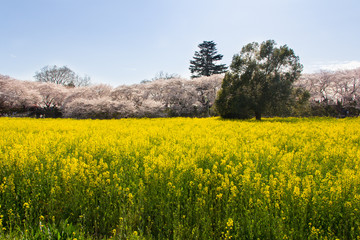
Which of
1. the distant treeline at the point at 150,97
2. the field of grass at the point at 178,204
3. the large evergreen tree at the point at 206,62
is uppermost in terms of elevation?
the large evergreen tree at the point at 206,62

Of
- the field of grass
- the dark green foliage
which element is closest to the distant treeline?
the dark green foliage

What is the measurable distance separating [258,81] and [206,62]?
122 feet

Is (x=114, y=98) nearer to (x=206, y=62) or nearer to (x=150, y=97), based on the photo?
(x=150, y=97)

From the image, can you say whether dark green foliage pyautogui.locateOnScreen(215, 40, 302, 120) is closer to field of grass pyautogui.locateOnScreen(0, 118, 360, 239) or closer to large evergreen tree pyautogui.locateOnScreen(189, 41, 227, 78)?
field of grass pyautogui.locateOnScreen(0, 118, 360, 239)

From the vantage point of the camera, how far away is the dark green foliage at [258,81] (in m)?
20.9

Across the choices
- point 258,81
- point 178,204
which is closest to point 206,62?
point 258,81

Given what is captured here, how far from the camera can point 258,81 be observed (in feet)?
71.5

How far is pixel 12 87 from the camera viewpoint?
3678 cm

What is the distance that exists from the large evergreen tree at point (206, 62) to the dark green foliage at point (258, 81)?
112ft

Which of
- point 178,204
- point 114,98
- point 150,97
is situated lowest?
point 178,204

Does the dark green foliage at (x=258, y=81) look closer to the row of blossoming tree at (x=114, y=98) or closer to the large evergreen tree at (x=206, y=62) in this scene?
the row of blossoming tree at (x=114, y=98)

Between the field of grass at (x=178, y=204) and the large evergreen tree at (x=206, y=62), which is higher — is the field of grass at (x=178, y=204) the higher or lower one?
the lower one

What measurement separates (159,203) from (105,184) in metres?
0.98

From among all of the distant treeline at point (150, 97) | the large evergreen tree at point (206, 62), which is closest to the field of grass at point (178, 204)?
the distant treeline at point (150, 97)
